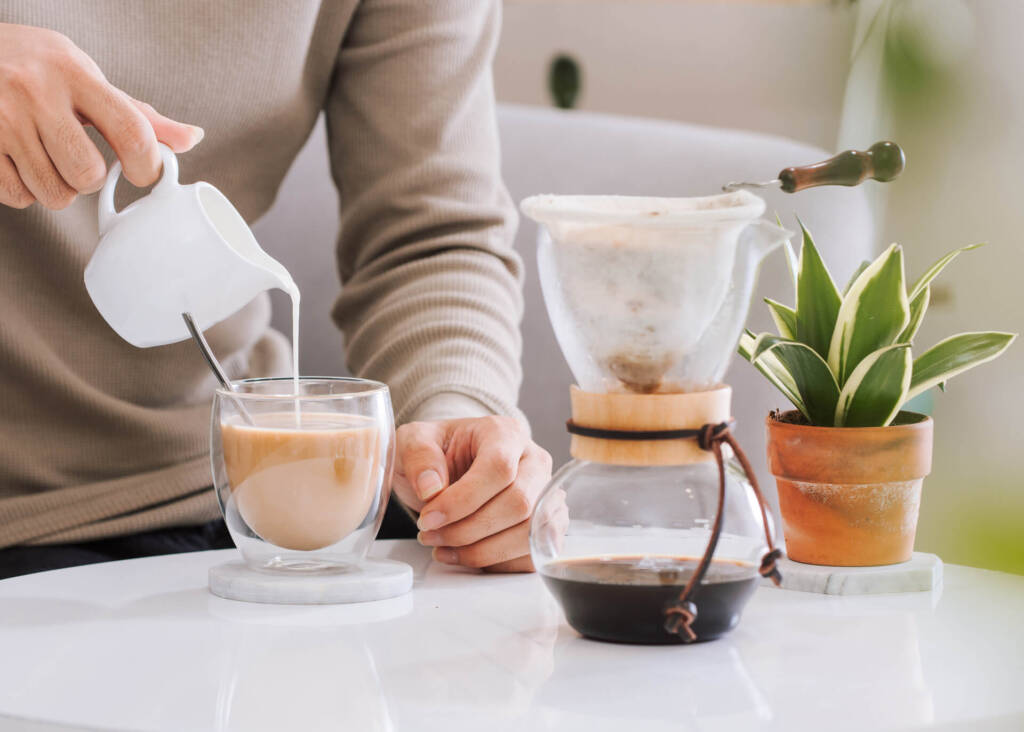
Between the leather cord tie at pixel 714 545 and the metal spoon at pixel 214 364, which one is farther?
the metal spoon at pixel 214 364

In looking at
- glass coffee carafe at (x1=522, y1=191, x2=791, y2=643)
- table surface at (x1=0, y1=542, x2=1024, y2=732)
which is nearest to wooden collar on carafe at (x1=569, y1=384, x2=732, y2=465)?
glass coffee carafe at (x1=522, y1=191, x2=791, y2=643)

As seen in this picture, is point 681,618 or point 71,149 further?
point 71,149

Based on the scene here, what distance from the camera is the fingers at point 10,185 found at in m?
0.78

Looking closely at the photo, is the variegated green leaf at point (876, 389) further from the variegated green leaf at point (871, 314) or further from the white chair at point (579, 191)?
the white chair at point (579, 191)

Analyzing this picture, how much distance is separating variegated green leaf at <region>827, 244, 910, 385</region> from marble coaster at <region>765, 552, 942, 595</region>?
0.13 metres

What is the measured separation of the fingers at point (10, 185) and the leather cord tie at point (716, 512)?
43 centimetres

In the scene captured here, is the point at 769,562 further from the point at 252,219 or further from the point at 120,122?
the point at 252,219

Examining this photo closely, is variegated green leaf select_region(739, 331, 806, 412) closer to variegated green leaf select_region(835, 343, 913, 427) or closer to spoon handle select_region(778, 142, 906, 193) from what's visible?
variegated green leaf select_region(835, 343, 913, 427)

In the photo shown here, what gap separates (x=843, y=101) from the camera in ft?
8.41

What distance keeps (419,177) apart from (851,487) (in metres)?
0.66

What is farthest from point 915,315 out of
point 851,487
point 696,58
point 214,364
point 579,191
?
point 696,58

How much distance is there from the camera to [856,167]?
0.72 metres

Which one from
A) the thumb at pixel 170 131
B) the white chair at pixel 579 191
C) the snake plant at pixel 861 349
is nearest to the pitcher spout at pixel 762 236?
the snake plant at pixel 861 349

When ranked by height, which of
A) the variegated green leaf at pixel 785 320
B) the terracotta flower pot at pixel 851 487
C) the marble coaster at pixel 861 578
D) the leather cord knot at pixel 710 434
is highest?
the leather cord knot at pixel 710 434
